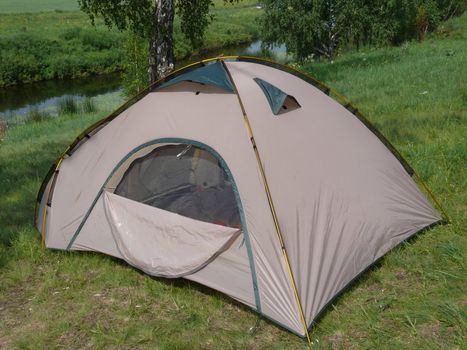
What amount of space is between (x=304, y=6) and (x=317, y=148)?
21.1m

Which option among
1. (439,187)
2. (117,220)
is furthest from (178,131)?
(439,187)

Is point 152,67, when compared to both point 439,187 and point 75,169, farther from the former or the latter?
point 439,187

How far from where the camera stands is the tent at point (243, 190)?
146 inches

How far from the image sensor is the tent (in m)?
3.70

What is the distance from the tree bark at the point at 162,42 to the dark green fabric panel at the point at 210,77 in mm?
4658

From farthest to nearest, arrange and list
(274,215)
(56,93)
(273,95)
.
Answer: (56,93), (273,95), (274,215)

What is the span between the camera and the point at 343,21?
76.6 feet

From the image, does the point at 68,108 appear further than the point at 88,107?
No

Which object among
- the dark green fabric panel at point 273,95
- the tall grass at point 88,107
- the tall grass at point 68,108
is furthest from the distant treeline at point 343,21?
the dark green fabric panel at point 273,95

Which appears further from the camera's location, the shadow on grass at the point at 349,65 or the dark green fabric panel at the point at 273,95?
the shadow on grass at the point at 349,65

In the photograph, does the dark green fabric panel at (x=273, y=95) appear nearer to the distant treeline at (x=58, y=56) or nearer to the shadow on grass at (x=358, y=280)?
the shadow on grass at (x=358, y=280)

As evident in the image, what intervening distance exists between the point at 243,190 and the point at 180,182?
0.93 m

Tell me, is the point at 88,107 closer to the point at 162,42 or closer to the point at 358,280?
the point at 162,42

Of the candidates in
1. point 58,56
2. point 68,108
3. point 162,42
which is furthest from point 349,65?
point 58,56
